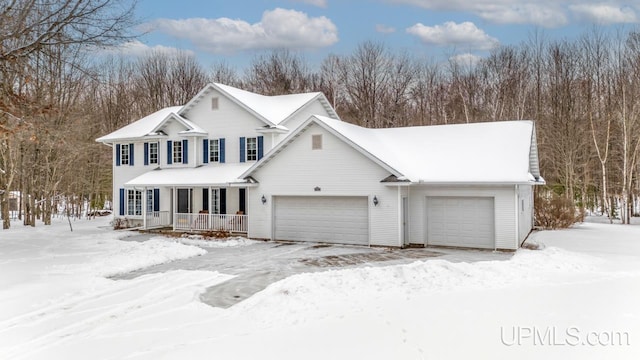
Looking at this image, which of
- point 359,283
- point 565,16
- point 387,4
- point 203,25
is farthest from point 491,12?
point 359,283

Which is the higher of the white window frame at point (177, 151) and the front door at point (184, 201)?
the white window frame at point (177, 151)

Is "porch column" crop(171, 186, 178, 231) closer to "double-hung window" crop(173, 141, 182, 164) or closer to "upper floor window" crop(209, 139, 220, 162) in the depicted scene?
"double-hung window" crop(173, 141, 182, 164)

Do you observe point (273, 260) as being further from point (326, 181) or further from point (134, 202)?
point (134, 202)

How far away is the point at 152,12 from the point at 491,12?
18.5 meters

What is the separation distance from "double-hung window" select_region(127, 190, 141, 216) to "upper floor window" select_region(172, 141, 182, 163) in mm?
2837

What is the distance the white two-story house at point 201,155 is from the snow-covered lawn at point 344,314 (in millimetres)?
9081

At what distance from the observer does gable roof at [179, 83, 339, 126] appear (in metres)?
21.8

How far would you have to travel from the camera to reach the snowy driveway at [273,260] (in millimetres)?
10188

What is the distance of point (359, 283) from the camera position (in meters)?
9.82

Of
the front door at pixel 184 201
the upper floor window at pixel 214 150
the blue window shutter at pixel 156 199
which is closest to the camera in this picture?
the front door at pixel 184 201

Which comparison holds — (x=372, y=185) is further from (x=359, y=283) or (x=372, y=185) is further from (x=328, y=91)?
(x=328, y=91)

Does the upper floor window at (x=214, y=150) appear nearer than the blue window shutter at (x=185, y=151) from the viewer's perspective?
Yes

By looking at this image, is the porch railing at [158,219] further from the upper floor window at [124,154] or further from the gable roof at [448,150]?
the gable roof at [448,150]

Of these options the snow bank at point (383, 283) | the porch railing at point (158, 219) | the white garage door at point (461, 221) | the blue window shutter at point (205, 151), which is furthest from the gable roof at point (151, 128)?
the snow bank at point (383, 283)
